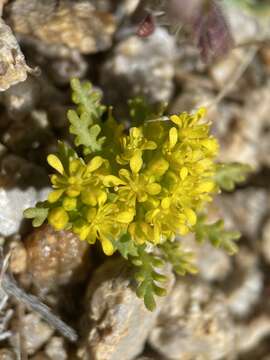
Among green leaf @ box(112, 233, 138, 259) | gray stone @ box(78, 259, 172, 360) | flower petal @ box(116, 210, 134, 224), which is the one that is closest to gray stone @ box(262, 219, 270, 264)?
gray stone @ box(78, 259, 172, 360)

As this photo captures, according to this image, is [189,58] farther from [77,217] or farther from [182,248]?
[77,217]

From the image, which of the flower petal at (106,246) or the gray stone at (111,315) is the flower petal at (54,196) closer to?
the flower petal at (106,246)

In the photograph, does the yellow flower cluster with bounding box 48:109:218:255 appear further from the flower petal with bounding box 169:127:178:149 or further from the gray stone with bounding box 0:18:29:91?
the gray stone with bounding box 0:18:29:91

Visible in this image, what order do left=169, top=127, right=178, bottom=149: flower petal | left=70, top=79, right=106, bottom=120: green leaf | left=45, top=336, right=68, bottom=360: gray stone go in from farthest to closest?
1. left=45, top=336, right=68, bottom=360: gray stone
2. left=70, top=79, right=106, bottom=120: green leaf
3. left=169, top=127, right=178, bottom=149: flower petal

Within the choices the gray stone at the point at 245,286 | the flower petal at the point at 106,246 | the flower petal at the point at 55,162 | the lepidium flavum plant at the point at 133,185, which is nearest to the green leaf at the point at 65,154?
the lepidium flavum plant at the point at 133,185

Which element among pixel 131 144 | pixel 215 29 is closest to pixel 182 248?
A: pixel 131 144

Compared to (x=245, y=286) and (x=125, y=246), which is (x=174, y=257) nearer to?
(x=125, y=246)
